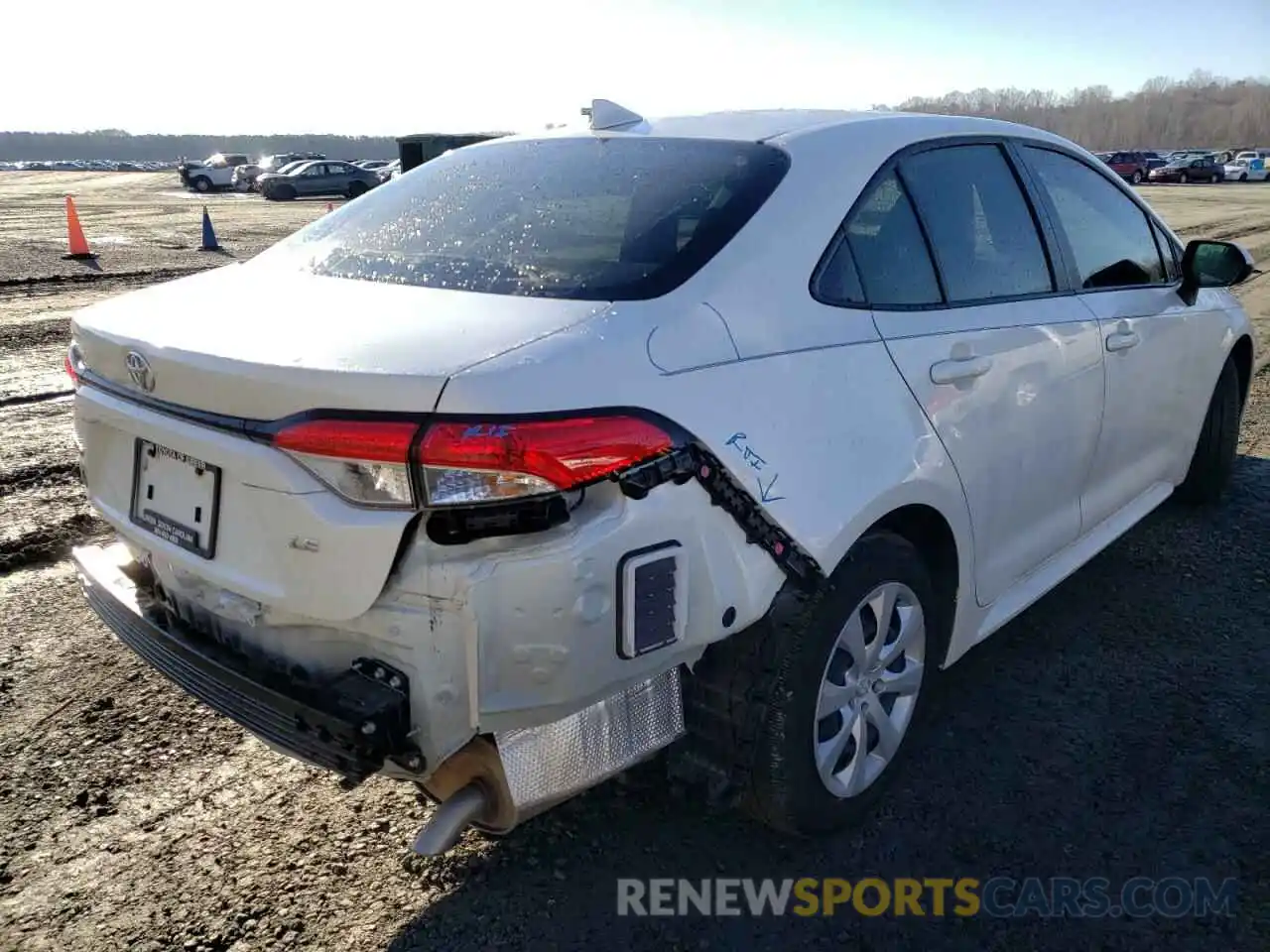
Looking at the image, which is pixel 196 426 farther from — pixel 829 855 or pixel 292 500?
pixel 829 855

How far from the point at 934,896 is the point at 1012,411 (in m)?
1.35

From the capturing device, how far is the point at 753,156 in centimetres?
265

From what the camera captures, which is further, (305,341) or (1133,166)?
(1133,166)

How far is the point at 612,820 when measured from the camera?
2736 mm

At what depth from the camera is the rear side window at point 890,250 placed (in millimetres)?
2604

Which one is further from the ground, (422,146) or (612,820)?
(422,146)

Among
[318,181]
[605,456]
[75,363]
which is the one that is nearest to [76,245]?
[75,363]

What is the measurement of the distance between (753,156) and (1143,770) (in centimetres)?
208

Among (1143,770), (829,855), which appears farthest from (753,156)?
(1143,770)

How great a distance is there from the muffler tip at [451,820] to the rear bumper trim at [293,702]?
0.15 m

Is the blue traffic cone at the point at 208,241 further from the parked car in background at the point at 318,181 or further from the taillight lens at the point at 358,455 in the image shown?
the parked car in background at the point at 318,181

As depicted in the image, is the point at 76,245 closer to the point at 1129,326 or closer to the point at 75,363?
the point at 75,363

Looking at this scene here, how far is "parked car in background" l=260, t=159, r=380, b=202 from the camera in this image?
1389 inches

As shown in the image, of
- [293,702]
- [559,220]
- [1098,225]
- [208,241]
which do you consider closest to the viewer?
[293,702]
